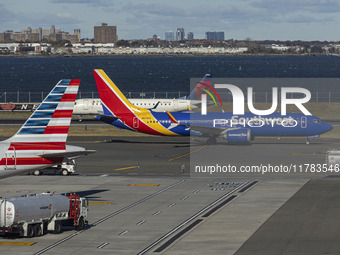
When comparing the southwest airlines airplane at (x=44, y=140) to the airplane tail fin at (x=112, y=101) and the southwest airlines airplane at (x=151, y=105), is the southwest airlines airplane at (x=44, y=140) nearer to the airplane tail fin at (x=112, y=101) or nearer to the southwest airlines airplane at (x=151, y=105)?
the airplane tail fin at (x=112, y=101)

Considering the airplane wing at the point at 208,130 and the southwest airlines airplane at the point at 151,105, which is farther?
the southwest airlines airplane at the point at 151,105

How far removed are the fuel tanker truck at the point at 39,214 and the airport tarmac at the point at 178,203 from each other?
76 centimetres

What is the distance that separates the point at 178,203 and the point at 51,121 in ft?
42.7

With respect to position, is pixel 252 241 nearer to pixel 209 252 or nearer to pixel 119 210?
pixel 209 252

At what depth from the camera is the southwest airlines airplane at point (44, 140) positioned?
169 feet

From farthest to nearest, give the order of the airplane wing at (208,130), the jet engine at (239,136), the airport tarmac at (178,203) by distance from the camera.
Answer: the airplane wing at (208,130) < the jet engine at (239,136) < the airport tarmac at (178,203)

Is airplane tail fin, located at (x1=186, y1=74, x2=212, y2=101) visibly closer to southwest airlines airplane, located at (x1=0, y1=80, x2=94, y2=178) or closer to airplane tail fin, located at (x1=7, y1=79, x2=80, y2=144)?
airplane tail fin, located at (x1=7, y1=79, x2=80, y2=144)

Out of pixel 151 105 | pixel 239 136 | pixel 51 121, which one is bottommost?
pixel 239 136

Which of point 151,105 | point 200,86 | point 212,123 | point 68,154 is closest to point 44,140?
point 68,154

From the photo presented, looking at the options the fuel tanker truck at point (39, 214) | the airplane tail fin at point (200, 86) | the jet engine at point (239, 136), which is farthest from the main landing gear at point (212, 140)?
the fuel tanker truck at point (39, 214)

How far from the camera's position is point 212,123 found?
324 ft

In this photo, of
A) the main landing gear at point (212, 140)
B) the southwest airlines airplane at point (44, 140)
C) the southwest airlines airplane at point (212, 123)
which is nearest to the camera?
the southwest airlines airplane at point (44, 140)

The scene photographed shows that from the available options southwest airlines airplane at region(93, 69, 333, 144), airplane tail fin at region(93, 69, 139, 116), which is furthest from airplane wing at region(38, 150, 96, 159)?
airplane tail fin at region(93, 69, 139, 116)

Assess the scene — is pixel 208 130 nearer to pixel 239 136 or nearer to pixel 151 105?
pixel 239 136
